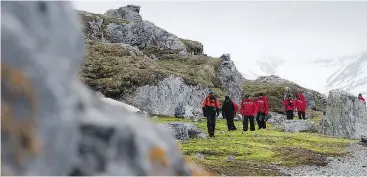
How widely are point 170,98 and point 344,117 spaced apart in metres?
23.5

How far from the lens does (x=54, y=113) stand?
6121mm

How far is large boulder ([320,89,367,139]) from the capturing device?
58.3 m

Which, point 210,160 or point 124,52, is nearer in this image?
point 210,160

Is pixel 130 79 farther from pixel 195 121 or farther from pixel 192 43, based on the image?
pixel 192 43

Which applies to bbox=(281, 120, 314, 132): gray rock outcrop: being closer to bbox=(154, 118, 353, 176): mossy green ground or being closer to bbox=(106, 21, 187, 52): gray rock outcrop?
bbox=(154, 118, 353, 176): mossy green ground

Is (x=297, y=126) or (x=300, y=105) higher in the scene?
(x=300, y=105)

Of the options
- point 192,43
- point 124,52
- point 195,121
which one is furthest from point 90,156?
point 192,43

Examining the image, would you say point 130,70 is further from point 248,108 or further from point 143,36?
point 143,36

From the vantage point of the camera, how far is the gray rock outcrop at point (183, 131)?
4595 centimetres

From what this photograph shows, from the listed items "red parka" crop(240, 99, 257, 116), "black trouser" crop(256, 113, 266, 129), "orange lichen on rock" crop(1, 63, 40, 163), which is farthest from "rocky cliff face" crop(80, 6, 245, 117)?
"orange lichen on rock" crop(1, 63, 40, 163)

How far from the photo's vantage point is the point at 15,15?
629cm

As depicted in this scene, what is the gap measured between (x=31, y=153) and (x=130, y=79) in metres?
70.9

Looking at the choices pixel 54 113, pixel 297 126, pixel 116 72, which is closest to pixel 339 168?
pixel 297 126

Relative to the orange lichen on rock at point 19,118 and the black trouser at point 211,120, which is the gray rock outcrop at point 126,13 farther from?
the orange lichen on rock at point 19,118
